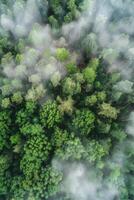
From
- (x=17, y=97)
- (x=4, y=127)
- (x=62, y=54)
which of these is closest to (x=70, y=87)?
(x=62, y=54)

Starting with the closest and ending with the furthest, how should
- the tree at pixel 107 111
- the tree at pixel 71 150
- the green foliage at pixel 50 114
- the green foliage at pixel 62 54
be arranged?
the tree at pixel 71 150 < the green foliage at pixel 50 114 < the tree at pixel 107 111 < the green foliage at pixel 62 54

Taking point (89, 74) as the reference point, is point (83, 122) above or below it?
below

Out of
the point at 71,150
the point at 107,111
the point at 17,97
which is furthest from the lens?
the point at 17,97

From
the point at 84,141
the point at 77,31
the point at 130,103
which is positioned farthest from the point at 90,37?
the point at 84,141

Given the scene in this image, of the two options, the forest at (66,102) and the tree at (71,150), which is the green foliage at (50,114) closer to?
the forest at (66,102)

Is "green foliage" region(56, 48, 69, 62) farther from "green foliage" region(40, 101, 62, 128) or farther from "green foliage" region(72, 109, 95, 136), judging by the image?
"green foliage" region(72, 109, 95, 136)

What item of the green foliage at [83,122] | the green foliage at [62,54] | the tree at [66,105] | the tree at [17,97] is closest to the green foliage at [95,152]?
the green foliage at [83,122]

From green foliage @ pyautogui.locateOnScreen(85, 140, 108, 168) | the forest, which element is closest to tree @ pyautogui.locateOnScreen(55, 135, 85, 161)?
the forest

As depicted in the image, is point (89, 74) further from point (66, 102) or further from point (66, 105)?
point (66, 105)

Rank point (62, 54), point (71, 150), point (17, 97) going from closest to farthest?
point (71, 150)
point (17, 97)
point (62, 54)
